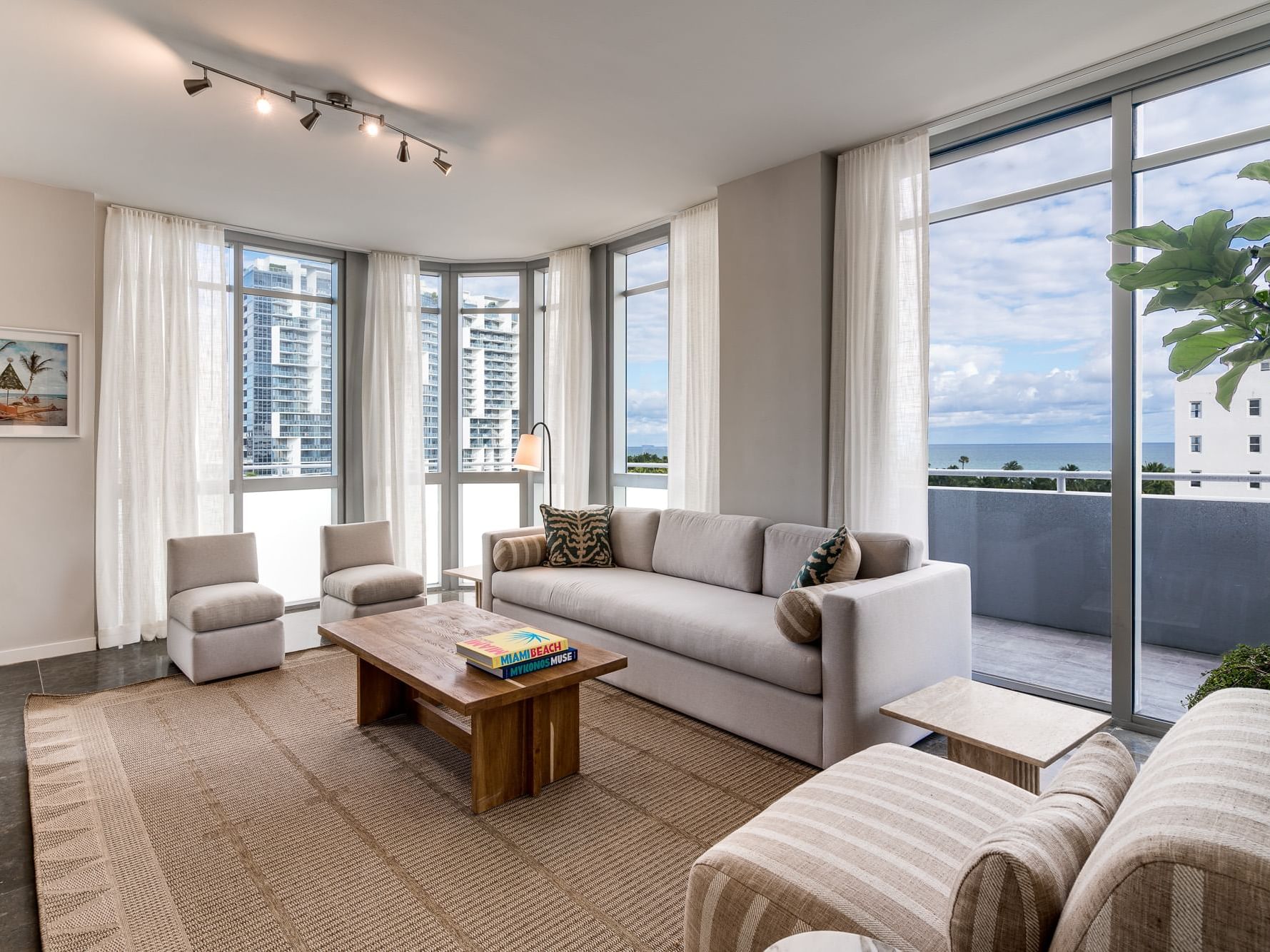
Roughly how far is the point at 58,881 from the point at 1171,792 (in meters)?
2.74

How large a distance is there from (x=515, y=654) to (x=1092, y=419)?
276 centimetres

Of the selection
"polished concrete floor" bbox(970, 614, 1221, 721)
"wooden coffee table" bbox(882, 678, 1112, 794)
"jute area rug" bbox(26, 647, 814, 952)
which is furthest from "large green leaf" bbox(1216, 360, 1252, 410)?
"polished concrete floor" bbox(970, 614, 1221, 721)

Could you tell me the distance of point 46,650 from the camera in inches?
169

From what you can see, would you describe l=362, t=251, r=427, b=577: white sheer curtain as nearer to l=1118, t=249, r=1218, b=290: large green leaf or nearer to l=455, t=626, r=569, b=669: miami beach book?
l=455, t=626, r=569, b=669: miami beach book

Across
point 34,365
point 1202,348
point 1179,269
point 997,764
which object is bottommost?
point 997,764

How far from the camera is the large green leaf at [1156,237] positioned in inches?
40.4

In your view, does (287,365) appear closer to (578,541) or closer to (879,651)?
(578,541)

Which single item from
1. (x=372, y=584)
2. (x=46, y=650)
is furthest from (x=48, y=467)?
(x=372, y=584)

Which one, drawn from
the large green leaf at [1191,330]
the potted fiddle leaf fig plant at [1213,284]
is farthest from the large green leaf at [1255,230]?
the large green leaf at [1191,330]

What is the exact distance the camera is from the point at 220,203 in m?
4.60

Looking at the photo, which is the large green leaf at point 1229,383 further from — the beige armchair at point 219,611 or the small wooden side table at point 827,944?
the beige armchair at point 219,611

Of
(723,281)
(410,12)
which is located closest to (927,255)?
(723,281)

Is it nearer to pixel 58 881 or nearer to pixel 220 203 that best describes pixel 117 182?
pixel 220 203

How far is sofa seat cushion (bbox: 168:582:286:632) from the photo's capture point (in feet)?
12.2
